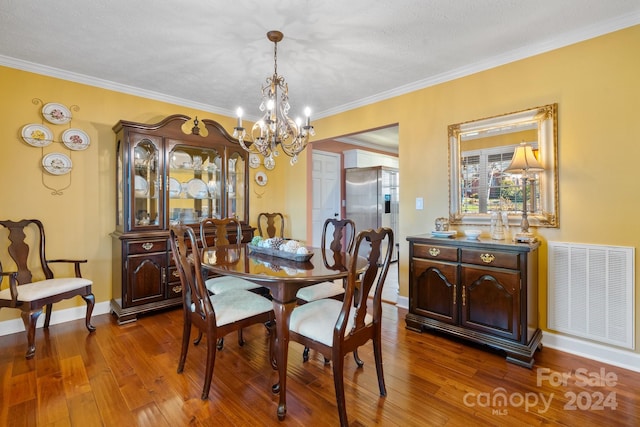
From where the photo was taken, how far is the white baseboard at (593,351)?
Result: 2.13 metres

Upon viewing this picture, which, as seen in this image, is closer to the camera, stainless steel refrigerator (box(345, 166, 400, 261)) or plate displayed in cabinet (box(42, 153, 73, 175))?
plate displayed in cabinet (box(42, 153, 73, 175))

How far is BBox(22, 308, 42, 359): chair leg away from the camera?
2.27m

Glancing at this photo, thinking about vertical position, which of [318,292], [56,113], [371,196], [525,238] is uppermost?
[56,113]

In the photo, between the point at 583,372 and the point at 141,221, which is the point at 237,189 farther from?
the point at 583,372

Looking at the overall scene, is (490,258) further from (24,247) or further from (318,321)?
(24,247)

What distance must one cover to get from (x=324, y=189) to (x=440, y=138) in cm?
263

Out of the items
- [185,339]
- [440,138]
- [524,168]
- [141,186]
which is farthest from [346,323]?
[141,186]

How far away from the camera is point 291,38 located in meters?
2.36

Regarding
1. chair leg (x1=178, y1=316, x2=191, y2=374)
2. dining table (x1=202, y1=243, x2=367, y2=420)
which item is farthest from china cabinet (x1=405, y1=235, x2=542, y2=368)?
chair leg (x1=178, y1=316, x2=191, y2=374)

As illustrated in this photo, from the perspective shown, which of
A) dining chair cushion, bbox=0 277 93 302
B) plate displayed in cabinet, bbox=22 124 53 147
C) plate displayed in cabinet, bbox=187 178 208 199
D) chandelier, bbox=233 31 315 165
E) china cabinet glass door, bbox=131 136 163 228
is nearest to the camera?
chandelier, bbox=233 31 315 165

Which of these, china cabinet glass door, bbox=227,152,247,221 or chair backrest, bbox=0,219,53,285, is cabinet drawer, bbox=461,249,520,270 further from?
chair backrest, bbox=0,219,53,285

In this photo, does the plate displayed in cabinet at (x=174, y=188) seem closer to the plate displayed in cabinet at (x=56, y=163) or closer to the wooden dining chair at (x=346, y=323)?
the plate displayed in cabinet at (x=56, y=163)

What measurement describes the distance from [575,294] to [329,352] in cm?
206

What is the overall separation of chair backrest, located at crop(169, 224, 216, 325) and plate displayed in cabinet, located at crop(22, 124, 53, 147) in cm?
201
